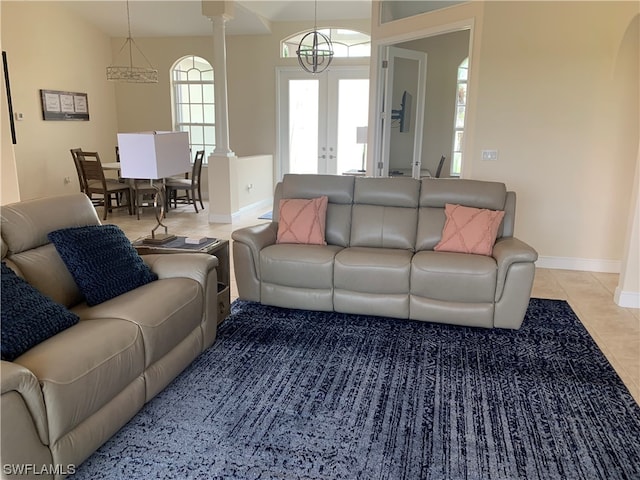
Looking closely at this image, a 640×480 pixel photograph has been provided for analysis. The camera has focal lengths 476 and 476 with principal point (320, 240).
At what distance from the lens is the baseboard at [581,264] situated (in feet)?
15.7

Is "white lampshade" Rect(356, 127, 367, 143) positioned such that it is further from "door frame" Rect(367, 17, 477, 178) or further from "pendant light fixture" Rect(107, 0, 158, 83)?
"pendant light fixture" Rect(107, 0, 158, 83)

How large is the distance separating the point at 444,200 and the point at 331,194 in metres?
0.94

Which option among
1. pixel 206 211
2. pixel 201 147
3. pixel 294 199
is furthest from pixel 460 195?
pixel 201 147

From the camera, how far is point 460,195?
12.5 ft

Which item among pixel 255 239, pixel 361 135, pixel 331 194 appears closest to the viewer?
pixel 255 239

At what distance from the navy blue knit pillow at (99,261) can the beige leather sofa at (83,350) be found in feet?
0.21

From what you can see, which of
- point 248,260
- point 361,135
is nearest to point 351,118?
point 361,135

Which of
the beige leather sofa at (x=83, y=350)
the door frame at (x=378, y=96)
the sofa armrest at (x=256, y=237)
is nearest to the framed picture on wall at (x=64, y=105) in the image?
the door frame at (x=378, y=96)

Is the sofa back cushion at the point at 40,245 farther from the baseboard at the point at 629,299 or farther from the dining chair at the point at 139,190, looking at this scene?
the dining chair at the point at 139,190

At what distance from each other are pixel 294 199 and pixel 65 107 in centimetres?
576

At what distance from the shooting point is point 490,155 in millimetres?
4836

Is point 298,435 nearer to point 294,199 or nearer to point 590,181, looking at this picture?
point 294,199

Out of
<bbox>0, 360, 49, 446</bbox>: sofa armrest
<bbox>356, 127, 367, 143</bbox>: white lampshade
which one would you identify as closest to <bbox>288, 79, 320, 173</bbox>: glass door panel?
<bbox>356, 127, 367, 143</bbox>: white lampshade

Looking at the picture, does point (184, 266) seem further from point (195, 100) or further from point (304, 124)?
point (195, 100)
